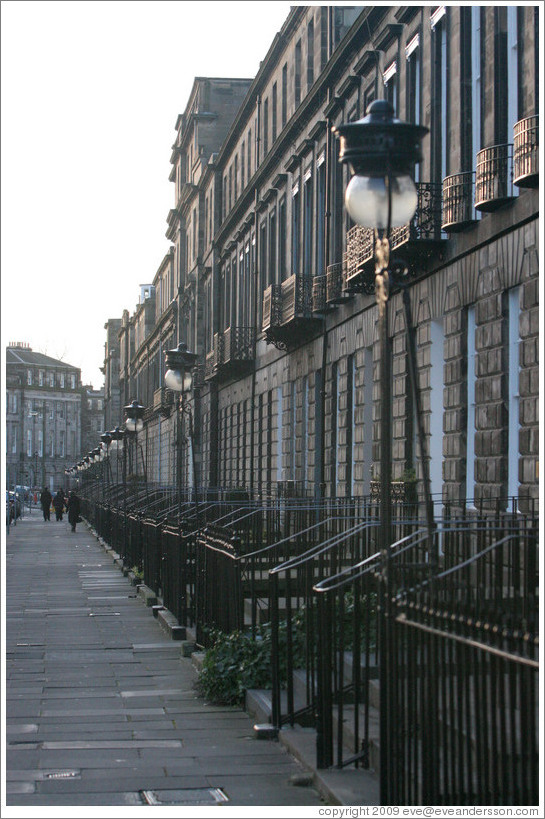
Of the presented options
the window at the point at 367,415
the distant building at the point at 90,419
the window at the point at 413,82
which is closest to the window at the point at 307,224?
the window at the point at 367,415

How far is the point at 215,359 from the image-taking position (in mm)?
41812

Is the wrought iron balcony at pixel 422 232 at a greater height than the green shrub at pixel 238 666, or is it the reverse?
the wrought iron balcony at pixel 422 232

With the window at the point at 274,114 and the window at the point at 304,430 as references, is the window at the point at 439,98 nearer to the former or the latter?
the window at the point at 304,430

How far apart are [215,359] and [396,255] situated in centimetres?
2556

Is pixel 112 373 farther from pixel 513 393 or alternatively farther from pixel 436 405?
pixel 513 393

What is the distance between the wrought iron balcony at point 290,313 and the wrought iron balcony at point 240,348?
6219 millimetres

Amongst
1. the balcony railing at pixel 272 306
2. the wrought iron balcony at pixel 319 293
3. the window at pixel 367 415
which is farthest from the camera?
the balcony railing at pixel 272 306

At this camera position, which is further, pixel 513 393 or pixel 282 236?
pixel 282 236

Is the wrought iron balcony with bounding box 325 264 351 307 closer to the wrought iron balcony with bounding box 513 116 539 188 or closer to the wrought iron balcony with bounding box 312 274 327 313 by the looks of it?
the wrought iron balcony with bounding box 312 274 327 313

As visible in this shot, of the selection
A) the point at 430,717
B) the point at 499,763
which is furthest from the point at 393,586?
the point at 499,763

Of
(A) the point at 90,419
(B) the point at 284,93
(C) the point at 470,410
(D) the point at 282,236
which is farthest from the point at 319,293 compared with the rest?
(A) the point at 90,419

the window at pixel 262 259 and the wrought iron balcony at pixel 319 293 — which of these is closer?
the wrought iron balcony at pixel 319 293

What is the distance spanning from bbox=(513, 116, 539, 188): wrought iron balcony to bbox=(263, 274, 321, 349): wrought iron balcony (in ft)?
44.4

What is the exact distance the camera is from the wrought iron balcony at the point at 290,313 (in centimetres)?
2695
